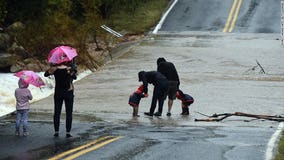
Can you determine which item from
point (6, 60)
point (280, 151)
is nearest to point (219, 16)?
point (6, 60)

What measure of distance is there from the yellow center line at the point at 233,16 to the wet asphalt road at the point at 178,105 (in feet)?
5.32

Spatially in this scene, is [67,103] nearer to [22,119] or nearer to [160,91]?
[22,119]

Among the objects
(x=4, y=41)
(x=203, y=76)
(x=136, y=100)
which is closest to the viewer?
(x=136, y=100)

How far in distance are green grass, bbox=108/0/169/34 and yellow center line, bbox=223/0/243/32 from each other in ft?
14.1

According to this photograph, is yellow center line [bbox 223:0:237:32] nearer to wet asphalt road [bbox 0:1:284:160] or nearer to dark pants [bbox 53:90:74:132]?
wet asphalt road [bbox 0:1:284:160]

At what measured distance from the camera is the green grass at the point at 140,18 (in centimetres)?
3925

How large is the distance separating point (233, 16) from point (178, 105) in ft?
72.1

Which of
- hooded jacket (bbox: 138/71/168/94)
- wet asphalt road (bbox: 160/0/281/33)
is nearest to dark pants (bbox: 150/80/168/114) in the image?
hooded jacket (bbox: 138/71/168/94)

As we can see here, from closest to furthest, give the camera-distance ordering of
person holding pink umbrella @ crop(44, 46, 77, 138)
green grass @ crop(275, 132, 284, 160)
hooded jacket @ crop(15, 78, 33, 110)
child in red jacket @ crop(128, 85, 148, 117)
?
green grass @ crop(275, 132, 284, 160) < person holding pink umbrella @ crop(44, 46, 77, 138) < hooded jacket @ crop(15, 78, 33, 110) < child in red jacket @ crop(128, 85, 148, 117)

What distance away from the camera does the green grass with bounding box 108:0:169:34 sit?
39250 mm

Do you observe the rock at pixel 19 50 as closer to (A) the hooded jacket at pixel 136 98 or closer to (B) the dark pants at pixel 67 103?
(A) the hooded jacket at pixel 136 98

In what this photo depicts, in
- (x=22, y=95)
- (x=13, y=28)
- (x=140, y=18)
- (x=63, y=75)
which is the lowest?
(x=22, y=95)

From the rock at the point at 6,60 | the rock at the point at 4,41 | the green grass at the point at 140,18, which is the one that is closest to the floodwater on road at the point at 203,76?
the green grass at the point at 140,18

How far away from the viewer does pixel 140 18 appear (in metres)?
41.5
